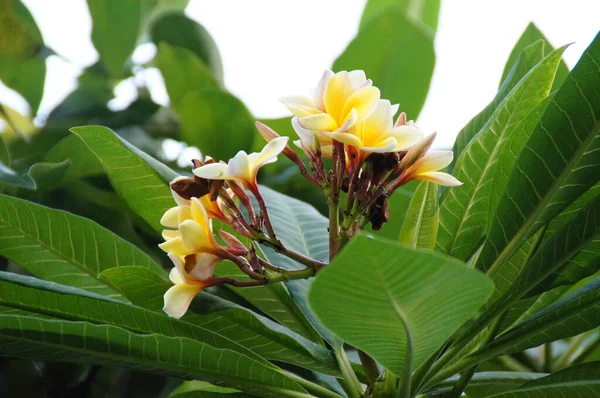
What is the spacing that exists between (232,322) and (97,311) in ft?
0.38

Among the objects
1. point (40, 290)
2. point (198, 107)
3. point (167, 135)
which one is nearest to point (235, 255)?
point (40, 290)

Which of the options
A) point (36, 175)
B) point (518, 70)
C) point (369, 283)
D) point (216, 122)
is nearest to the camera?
point (369, 283)

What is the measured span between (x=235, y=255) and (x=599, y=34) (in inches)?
12.5

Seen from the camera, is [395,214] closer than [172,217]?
No

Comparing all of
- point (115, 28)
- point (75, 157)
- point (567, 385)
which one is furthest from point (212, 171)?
point (115, 28)

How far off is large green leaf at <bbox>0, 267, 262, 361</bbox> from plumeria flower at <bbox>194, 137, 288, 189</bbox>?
141 mm

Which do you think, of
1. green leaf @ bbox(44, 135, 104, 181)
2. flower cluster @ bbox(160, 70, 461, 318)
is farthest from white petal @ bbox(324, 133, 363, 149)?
green leaf @ bbox(44, 135, 104, 181)

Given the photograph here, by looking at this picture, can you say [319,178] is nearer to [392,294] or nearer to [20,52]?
[392,294]

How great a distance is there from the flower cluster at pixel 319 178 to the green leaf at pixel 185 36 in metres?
0.72

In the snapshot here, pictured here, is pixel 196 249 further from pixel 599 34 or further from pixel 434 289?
pixel 599 34

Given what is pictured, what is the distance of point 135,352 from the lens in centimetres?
57

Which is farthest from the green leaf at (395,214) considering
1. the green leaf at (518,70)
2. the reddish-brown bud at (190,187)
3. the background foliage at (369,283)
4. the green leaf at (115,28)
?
the green leaf at (115,28)

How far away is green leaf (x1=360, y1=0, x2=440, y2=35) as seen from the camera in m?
1.40

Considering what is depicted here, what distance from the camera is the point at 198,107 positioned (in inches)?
41.7
